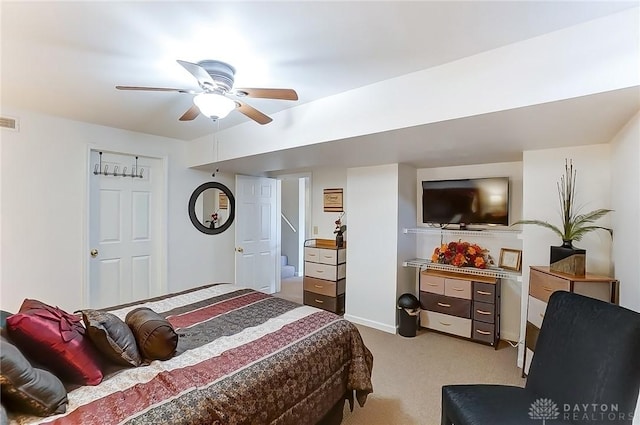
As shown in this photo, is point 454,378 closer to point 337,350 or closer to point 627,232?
point 337,350

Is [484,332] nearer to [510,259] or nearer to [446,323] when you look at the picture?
[446,323]

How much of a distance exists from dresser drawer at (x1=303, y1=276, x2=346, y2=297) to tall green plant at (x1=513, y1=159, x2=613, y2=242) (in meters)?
2.40

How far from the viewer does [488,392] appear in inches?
63.5

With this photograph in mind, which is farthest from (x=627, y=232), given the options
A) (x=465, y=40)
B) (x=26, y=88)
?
(x=26, y=88)

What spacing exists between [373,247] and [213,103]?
2641mm

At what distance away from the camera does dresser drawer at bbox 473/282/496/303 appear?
324cm

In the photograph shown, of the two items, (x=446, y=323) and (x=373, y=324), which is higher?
(x=446, y=323)

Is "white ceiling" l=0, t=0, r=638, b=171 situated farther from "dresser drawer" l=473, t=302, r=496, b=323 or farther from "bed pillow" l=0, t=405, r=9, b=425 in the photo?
"dresser drawer" l=473, t=302, r=496, b=323

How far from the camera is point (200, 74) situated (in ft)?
5.50

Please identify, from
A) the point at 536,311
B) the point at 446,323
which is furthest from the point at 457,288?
the point at 536,311

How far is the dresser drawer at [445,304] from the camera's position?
11.1 ft

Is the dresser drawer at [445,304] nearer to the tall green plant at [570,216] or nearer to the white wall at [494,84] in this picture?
the tall green plant at [570,216]

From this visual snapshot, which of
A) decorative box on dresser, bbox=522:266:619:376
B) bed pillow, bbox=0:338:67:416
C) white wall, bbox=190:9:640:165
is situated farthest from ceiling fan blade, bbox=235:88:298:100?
decorative box on dresser, bbox=522:266:619:376

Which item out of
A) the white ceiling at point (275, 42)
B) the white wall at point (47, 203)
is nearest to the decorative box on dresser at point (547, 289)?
the white ceiling at point (275, 42)
